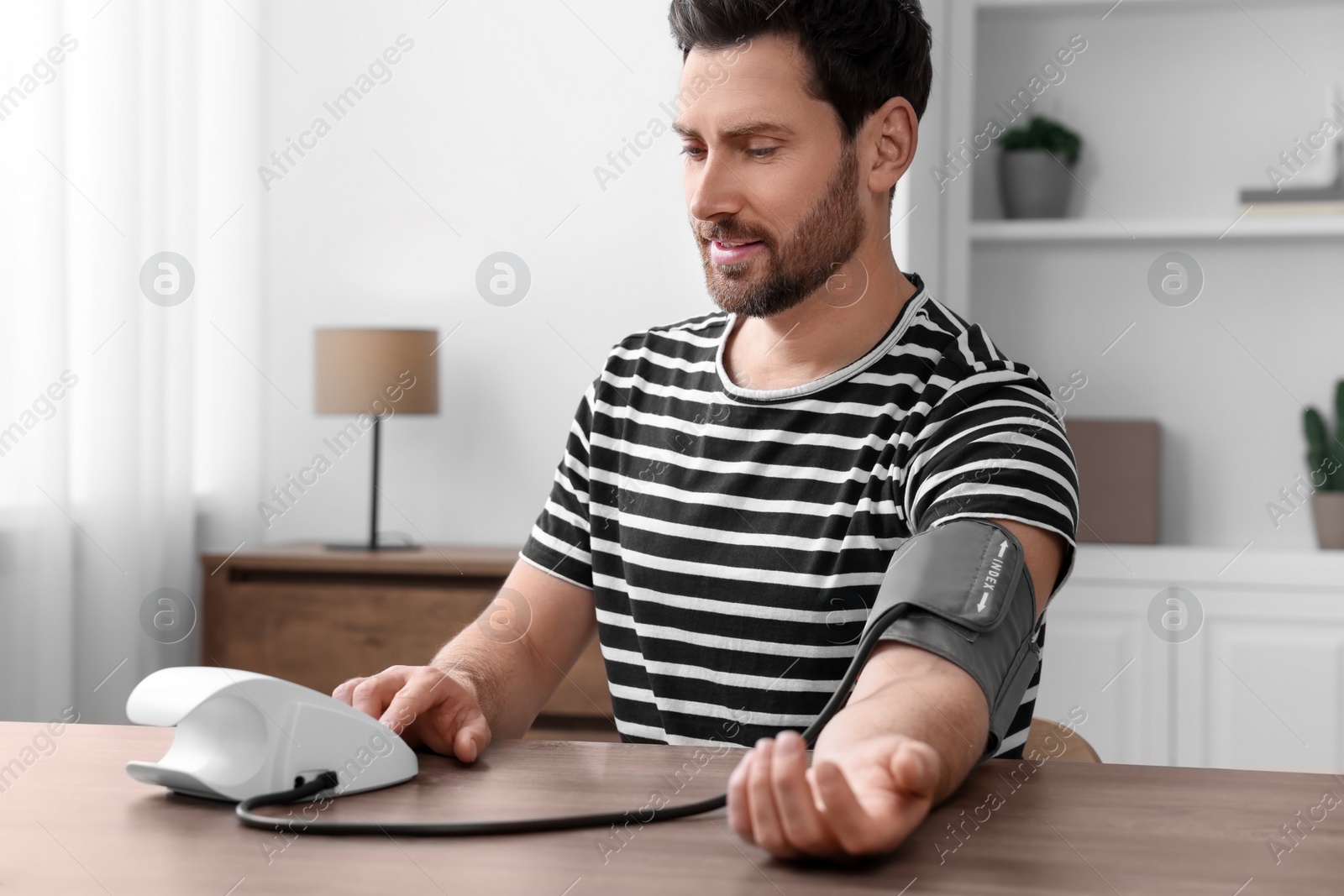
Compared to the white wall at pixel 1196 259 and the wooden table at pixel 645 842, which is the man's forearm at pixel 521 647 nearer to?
the wooden table at pixel 645 842

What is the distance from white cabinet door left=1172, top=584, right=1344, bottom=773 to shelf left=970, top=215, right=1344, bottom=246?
718 millimetres

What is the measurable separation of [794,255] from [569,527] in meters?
0.36

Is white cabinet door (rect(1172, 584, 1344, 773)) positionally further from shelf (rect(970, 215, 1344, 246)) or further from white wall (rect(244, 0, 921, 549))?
white wall (rect(244, 0, 921, 549))

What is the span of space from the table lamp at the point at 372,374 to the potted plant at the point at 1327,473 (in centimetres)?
186

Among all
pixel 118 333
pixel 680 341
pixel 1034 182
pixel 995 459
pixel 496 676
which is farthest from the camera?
pixel 1034 182

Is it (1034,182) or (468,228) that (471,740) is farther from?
(468,228)

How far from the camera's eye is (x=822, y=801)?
2.10 feet

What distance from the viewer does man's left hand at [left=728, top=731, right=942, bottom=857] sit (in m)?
0.64

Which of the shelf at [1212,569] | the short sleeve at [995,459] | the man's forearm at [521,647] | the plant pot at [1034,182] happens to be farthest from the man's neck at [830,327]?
the plant pot at [1034,182]

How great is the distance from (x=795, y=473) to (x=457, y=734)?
1.46 feet

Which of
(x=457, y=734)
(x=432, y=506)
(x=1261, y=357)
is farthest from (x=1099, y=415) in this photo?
(x=457, y=734)

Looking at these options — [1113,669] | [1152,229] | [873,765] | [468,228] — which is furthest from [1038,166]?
[873,765]

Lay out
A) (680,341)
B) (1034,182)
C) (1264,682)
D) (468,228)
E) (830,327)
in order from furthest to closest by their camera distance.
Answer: (468,228) < (1034,182) < (1264,682) < (680,341) < (830,327)

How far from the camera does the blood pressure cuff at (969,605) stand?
2.62 ft
